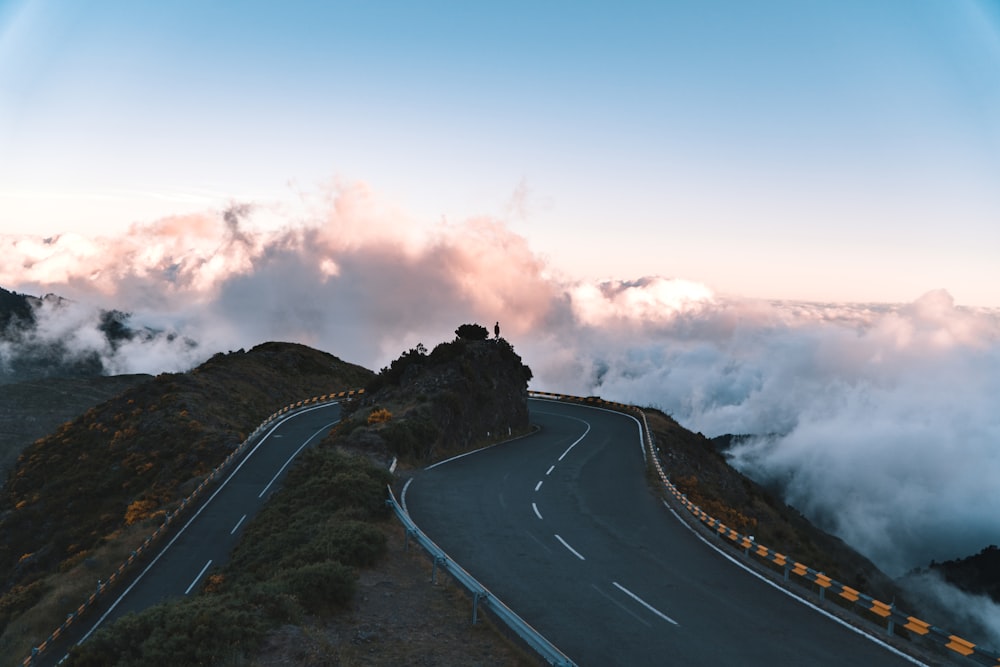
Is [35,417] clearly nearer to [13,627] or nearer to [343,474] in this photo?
[13,627]

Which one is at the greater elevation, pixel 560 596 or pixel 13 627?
pixel 560 596

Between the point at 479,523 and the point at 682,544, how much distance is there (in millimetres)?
6569

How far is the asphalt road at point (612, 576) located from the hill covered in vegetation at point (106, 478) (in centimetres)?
1509

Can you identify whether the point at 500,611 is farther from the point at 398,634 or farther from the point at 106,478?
the point at 106,478

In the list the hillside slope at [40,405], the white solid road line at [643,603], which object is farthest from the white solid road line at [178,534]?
the hillside slope at [40,405]

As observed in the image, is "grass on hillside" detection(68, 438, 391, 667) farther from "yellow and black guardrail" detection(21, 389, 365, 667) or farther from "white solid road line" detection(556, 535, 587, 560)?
"yellow and black guardrail" detection(21, 389, 365, 667)

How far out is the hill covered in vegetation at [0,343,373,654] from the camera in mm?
26156

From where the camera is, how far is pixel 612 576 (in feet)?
51.7

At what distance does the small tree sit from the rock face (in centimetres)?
140

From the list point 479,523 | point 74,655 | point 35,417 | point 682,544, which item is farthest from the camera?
point 35,417

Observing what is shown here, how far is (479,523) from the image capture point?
20672mm

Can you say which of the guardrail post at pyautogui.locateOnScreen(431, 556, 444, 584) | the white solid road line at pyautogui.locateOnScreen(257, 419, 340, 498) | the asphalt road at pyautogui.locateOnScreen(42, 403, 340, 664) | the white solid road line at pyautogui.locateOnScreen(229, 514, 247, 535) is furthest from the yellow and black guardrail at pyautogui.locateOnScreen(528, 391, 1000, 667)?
the white solid road line at pyautogui.locateOnScreen(257, 419, 340, 498)

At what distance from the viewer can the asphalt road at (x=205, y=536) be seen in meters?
22.4

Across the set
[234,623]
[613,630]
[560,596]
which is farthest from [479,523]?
[234,623]
